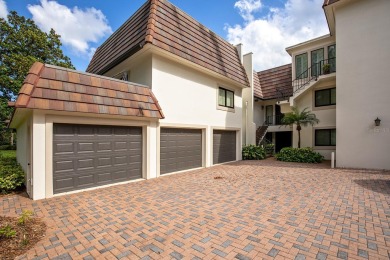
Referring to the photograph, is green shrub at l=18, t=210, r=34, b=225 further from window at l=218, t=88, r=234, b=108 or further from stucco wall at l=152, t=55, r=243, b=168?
window at l=218, t=88, r=234, b=108

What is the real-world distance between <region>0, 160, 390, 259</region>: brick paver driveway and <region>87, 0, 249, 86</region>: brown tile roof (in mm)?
6348

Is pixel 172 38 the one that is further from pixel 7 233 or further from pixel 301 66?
pixel 301 66

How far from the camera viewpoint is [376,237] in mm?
3459

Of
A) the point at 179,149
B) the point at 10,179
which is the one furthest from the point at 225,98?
the point at 10,179

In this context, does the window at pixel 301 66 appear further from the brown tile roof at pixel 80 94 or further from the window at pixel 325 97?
the brown tile roof at pixel 80 94

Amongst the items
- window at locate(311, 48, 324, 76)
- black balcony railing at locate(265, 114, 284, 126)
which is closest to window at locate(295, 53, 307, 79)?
window at locate(311, 48, 324, 76)

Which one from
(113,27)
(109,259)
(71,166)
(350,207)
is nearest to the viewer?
(109,259)

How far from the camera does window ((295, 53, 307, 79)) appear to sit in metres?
16.2

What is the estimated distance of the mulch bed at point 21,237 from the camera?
10.0 feet

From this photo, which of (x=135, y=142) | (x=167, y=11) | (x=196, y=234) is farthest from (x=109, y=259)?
(x=167, y=11)

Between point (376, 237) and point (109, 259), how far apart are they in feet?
15.4

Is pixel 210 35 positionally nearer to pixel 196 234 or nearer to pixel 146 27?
pixel 146 27

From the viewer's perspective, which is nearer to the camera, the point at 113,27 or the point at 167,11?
the point at 167,11

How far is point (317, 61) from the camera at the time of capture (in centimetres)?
1544
